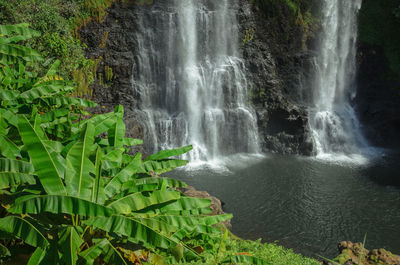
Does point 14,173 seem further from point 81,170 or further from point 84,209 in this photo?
point 84,209

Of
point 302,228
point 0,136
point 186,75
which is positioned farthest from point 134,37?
point 0,136

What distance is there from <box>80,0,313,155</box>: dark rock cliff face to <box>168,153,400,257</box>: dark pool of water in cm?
350

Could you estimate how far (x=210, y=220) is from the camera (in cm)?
436

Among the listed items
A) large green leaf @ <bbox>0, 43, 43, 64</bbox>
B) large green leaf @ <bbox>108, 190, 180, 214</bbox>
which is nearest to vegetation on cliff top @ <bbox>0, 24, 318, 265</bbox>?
large green leaf @ <bbox>108, 190, 180, 214</bbox>

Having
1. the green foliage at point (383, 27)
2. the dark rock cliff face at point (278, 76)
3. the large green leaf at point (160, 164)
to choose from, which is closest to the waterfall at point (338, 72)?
the green foliage at point (383, 27)

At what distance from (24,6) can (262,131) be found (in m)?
17.8

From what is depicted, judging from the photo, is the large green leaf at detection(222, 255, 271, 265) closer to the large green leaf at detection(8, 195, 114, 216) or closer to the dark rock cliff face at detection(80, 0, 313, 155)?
the large green leaf at detection(8, 195, 114, 216)

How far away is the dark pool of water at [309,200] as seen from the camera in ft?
39.8

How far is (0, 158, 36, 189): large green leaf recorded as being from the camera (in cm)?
317

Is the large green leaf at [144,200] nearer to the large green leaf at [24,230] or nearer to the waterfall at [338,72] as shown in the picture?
the large green leaf at [24,230]

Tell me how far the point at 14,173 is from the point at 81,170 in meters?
0.76

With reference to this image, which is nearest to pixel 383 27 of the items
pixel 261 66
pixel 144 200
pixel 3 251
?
pixel 261 66

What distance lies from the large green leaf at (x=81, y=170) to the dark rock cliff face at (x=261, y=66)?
14724 millimetres

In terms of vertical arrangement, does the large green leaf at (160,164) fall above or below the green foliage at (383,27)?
below
